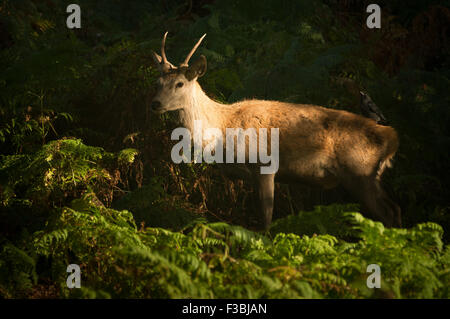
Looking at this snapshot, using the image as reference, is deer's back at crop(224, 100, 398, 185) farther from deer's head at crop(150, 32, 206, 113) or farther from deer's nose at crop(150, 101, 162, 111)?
deer's nose at crop(150, 101, 162, 111)

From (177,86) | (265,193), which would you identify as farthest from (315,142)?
(177,86)

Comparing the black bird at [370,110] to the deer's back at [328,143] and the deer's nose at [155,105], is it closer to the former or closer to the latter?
the deer's back at [328,143]

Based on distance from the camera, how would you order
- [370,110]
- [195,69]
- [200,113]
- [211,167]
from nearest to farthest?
[195,69], [200,113], [370,110], [211,167]

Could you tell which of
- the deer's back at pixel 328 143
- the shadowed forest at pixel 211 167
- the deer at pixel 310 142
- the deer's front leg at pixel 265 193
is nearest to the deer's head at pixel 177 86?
the deer at pixel 310 142

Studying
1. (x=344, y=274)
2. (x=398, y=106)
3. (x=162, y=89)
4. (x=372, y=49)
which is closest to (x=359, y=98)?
(x=398, y=106)

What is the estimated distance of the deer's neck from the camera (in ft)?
21.3

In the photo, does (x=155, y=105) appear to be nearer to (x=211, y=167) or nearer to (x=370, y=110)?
(x=211, y=167)

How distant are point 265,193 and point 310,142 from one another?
0.82m

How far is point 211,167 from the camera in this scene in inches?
287

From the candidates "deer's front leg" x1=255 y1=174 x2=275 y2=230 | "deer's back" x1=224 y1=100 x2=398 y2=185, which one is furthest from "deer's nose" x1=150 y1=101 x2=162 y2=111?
"deer's front leg" x1=255 y1=174 x2=275 y2=230

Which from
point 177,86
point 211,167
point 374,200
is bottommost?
point 374,200

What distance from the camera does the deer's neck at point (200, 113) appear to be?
21.3ft

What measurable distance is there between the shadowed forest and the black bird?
0.15m

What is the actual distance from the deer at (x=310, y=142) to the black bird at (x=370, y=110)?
13.9 inches
